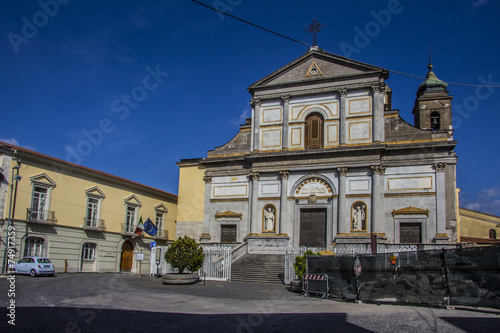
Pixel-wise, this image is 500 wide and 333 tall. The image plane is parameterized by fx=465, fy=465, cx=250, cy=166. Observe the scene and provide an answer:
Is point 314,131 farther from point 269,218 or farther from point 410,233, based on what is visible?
point 410,233

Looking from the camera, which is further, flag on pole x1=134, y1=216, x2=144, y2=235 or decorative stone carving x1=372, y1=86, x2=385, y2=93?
flag on pole x1=134, y1=216, x2=144, y2=235

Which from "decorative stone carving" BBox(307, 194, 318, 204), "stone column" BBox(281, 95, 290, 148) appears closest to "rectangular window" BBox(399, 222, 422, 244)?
"decorative stone carving" BBox(307, 194, 318, 204)

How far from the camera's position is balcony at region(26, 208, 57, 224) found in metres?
27.2

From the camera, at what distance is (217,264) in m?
25.5

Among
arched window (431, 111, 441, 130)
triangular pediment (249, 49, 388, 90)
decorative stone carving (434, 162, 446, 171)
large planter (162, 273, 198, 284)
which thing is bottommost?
large planter (162, 273, 198, 284)

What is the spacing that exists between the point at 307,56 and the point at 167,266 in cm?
1645

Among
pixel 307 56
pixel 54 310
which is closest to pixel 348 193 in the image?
pixel 307 56

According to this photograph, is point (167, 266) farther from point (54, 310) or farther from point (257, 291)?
point (54, 310)

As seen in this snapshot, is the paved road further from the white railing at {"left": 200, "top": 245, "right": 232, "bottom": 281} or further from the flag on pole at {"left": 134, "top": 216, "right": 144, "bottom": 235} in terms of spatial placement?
the flag on pole at {"left": 134, "top": 216, "right": 144, "bottom": 235}

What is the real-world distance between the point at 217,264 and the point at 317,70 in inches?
575

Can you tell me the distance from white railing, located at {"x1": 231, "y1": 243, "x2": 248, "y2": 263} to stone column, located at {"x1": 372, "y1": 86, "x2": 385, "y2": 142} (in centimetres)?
1055

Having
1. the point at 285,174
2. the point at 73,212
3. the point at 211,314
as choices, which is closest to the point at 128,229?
the point at 73,212

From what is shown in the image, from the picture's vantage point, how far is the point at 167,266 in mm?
27234

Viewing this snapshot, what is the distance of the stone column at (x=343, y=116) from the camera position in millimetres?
29581
